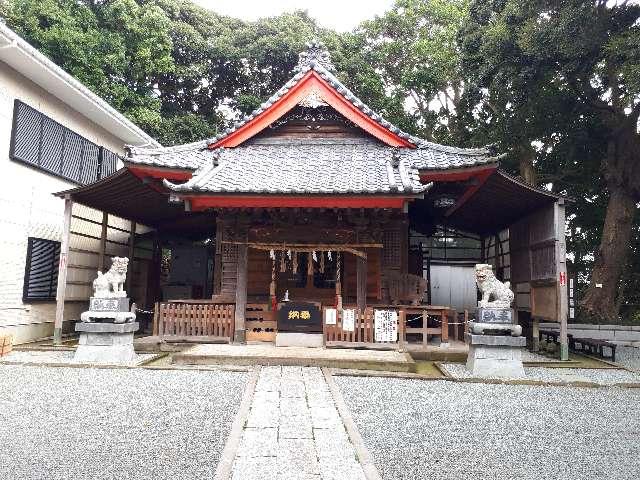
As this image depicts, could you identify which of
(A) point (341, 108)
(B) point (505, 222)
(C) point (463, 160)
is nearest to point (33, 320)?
(A) point (341, 108)

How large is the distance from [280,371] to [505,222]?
8.92 meters

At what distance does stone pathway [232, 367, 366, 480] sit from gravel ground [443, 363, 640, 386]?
10.0 ft

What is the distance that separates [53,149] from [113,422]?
10.0m

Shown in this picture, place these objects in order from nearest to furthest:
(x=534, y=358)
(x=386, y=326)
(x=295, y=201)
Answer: (x=295, y=201), (x=386, y=326), (x=534, y=358)

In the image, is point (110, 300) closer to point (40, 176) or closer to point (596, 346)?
point (40, 176)

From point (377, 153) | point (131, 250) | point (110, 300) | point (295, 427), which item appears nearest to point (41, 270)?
point (131, 250)

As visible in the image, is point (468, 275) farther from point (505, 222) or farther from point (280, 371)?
point (280, 371)

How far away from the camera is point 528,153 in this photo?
61.2ft

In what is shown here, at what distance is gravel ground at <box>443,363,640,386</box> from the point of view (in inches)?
324

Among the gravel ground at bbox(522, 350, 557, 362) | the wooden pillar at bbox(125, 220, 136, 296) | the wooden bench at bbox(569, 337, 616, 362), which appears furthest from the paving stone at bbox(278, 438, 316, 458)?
the wooden pillar at bbox(125, 220, 136, 296)

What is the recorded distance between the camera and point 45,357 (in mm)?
9430

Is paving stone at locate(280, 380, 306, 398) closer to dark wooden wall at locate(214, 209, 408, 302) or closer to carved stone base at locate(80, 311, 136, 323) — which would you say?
carved stone base at locate(80, 311, 136, 323)

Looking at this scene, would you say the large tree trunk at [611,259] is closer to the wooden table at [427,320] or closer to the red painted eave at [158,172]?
the wooden table at [427,320]

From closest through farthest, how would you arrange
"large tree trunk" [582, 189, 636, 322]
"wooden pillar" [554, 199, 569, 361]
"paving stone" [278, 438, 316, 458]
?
"paving stone" [278, 438, 316, 458] < "wooden pillar" [554, 199, 569, 361] < "large tree trunk" [582, 189, 636, 322]
